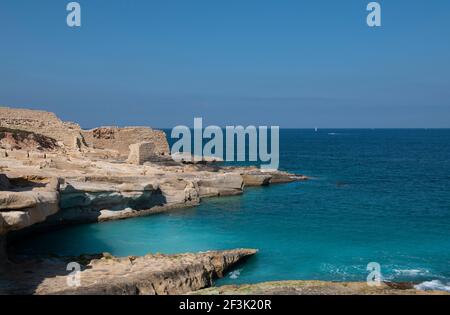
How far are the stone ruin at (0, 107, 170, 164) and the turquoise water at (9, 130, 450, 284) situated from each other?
972 cm

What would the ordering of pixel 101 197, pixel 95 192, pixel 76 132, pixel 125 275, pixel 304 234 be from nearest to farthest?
pixel 125 275
pixel 304 234
pixel 95 192
pixel 101 197
pixel 76 132

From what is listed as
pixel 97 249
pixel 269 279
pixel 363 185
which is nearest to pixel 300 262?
pixel 269 279

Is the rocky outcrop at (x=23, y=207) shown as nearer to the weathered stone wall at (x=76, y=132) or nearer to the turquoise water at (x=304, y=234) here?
the turquoise water at (x=304, y=234)

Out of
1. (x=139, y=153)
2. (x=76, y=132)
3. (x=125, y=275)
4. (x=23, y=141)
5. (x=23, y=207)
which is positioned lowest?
(x=125, y=275)

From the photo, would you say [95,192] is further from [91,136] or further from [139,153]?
[91,136]

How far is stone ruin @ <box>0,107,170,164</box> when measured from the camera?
42.5m

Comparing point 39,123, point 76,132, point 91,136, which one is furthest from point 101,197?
point 91,136

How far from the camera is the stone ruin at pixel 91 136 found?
42469mm

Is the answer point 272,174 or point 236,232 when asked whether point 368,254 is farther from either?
point 272,174

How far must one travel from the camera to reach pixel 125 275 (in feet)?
52.4

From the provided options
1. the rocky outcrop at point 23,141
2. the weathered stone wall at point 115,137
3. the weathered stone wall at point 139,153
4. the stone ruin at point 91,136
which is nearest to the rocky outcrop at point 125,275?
the weathered stone wall at point 139,153

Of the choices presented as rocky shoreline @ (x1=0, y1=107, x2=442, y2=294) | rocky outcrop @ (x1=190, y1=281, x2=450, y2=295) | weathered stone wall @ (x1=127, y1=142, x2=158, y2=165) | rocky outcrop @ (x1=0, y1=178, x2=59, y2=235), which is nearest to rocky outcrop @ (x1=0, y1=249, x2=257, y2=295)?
→ rocky shoreline @ (x1=0, y1=107, x2=442, y2=294)

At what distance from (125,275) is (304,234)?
12281mm

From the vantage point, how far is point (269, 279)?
718 inches
